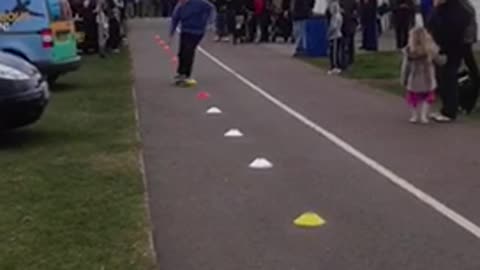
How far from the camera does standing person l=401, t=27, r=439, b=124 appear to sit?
14148mm

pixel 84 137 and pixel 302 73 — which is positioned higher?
pixel 84 137

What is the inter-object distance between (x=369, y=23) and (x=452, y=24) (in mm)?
13898

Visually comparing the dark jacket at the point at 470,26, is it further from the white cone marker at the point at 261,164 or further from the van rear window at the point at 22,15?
the van rear window at the point at 22,15

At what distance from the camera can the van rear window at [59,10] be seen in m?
18.7

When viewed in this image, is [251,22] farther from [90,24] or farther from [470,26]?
[470,26]

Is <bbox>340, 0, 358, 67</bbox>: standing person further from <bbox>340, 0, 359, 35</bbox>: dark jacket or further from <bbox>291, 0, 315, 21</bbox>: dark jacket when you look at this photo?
<bbox>291, 0, 315, 21</bbox>: dark jacket

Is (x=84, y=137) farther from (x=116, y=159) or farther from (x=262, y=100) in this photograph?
(x=262, y=100)

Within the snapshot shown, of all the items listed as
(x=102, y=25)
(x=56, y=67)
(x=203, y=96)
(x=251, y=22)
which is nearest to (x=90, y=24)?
(x=102, y=25)

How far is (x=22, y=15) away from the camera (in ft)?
59.9

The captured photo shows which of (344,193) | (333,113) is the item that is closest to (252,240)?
(344,193)

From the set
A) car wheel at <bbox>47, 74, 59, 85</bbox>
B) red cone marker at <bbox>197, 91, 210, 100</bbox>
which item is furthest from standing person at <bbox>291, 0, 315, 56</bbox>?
red cone marker at <bbox>197, 91, 210, 100</bbox>

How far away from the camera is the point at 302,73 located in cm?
2275

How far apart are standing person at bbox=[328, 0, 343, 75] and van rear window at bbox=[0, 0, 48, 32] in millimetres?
6212

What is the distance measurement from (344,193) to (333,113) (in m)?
6.10
